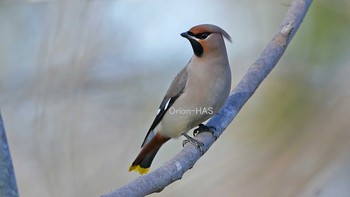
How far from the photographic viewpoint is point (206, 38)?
11.2 feet

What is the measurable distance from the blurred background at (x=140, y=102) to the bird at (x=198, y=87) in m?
0.47

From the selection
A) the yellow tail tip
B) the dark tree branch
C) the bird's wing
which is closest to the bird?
the bird's wing

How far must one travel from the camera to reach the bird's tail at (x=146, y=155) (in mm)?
3633

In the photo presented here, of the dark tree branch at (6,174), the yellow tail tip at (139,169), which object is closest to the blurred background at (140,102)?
the yellow tail tip at (139,169)

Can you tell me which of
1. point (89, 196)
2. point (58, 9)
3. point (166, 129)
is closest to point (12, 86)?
point (58, 9)

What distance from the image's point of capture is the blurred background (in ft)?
12.4

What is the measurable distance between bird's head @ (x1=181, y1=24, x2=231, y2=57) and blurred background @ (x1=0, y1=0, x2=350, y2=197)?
0.65 metres

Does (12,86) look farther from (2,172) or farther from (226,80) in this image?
(2,172)

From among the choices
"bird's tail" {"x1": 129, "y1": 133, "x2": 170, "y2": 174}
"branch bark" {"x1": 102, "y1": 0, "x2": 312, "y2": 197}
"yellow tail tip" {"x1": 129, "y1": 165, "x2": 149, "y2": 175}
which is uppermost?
"branch bark" {"x1": 102, "y1": 0, "x2": 312, "y2": 197}

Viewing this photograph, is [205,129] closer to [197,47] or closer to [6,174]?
[197,47]

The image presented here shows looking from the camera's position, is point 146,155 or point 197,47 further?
point 146,155

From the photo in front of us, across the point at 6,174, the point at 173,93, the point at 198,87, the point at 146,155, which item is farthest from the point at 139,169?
the point at 6,174

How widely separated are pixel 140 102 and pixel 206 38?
110 cm

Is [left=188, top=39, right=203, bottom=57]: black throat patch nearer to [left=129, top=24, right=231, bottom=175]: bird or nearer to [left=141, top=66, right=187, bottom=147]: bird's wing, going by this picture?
[left=129, top=24, right=231, bottom=175]: bird
